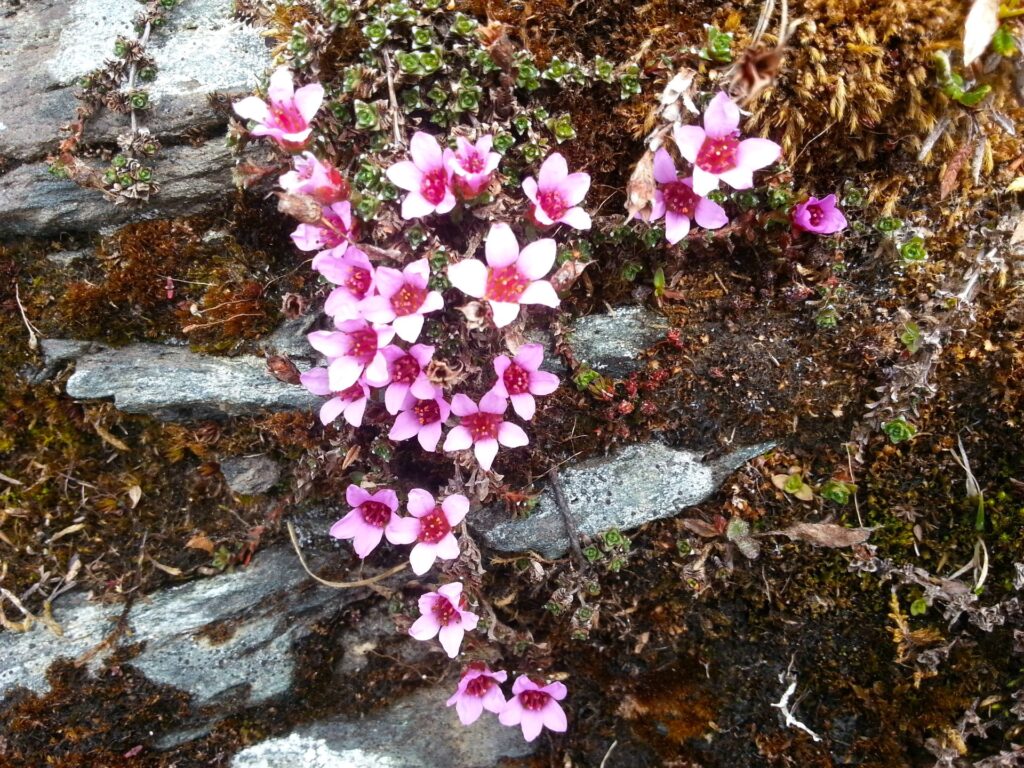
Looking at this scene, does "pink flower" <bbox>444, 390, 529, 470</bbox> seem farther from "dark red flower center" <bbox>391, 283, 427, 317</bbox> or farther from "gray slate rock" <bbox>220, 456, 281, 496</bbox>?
"gray slate rock" <bbox>220, 456, 281, 496</bbox>

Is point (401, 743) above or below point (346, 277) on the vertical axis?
below

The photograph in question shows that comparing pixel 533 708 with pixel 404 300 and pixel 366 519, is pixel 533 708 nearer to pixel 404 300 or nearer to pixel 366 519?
pixel 366 519

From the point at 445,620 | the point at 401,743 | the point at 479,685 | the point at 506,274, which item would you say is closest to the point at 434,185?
the point at 506,274

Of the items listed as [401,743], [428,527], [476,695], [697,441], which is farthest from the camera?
[401,743]

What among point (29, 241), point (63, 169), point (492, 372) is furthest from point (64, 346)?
point (492, 372)

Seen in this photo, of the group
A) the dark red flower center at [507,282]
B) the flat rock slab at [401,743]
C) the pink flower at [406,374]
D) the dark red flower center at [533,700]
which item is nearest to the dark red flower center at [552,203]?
the dark red flower center at [507,282]

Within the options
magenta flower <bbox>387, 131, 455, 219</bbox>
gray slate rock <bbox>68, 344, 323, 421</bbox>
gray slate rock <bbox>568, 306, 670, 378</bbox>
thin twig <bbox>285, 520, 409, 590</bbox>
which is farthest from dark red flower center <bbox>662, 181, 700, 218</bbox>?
thin twig <bbox>285, 520, 409, 590</bbox>
